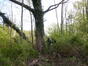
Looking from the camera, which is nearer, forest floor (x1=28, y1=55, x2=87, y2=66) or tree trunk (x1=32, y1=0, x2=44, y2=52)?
forest floor (x1=28, y1=55, x2=87, y2=66)

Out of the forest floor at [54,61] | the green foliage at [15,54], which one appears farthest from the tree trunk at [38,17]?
the forest floor at [54,61]

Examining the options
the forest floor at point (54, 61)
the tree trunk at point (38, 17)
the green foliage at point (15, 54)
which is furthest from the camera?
the tree trunk at point (38, 17)

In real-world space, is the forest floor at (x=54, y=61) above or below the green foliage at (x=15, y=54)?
below

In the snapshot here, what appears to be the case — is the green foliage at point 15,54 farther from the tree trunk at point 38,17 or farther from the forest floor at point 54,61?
the tree trunk at point 38,17

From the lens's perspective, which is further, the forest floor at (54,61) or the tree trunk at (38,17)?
the tree trunk at (38,17)

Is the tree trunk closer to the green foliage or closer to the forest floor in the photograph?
the green foliage

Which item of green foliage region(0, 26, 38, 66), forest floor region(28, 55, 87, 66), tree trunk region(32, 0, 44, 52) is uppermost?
tree trunk region(32, 0, 44, 52)

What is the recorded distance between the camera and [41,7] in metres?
11.8

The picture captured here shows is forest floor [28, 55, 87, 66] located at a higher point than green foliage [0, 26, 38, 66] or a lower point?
lower

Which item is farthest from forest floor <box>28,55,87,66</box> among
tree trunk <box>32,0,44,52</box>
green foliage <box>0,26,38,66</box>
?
tree trunk <box>32,0,44,52</box>

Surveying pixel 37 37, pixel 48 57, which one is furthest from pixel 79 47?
pixel 37 37

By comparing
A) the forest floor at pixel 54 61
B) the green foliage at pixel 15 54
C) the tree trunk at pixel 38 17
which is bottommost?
the forest floor at pixel 54 61

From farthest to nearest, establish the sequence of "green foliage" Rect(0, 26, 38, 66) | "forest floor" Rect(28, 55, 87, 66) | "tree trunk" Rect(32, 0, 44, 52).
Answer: "tree trunk" Rect(32, 0, 44, 52) → "forest floor" Rect(28, 55, 87, 66) → "green foliage" Rect(0, 26, 38, 66)

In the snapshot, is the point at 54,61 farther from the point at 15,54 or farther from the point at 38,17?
the point at 38,17
